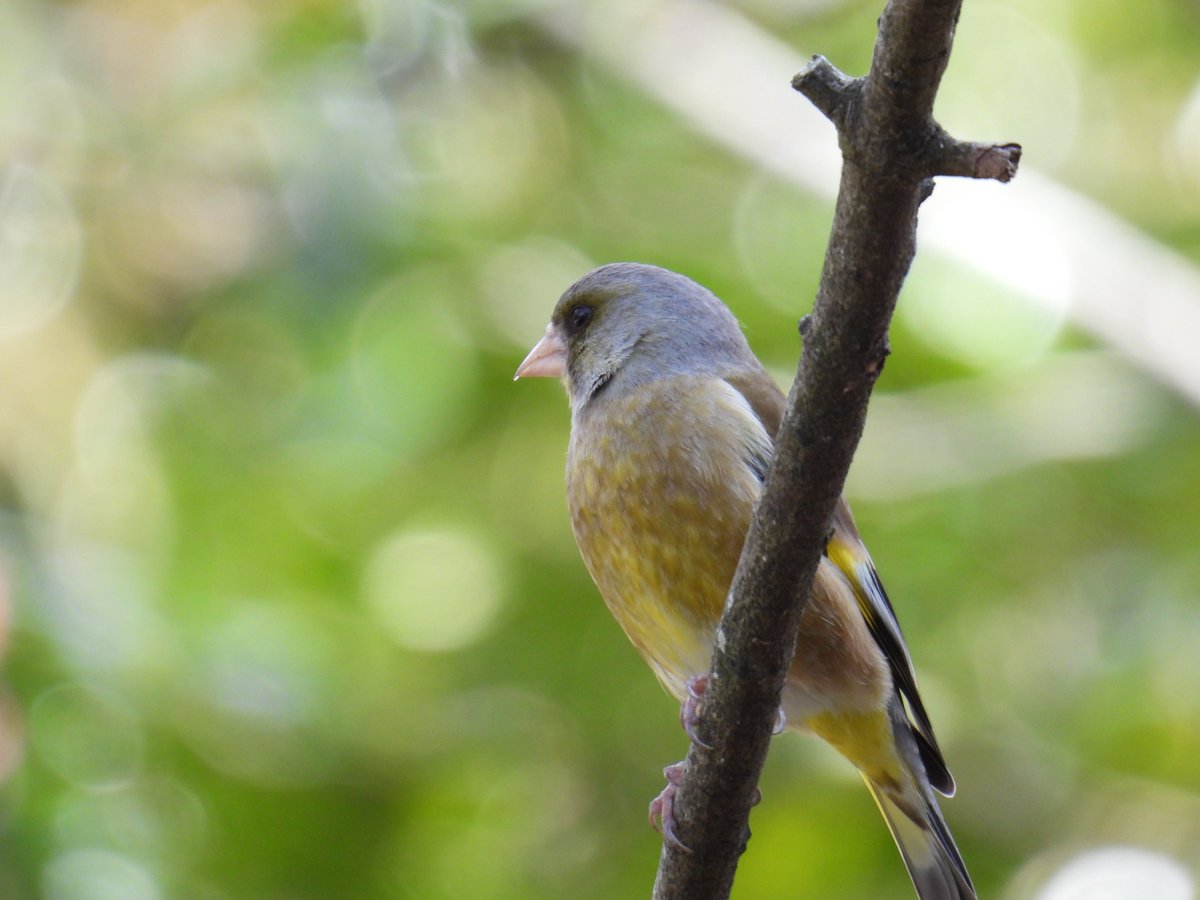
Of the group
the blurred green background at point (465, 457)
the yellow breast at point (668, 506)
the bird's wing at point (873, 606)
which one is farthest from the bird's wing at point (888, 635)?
the blurred green background at point (465, 457)

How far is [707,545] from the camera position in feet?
9.88

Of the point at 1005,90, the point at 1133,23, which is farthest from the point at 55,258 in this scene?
the point at 1133,23

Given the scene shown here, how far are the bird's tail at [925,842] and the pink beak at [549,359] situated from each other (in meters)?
1.36

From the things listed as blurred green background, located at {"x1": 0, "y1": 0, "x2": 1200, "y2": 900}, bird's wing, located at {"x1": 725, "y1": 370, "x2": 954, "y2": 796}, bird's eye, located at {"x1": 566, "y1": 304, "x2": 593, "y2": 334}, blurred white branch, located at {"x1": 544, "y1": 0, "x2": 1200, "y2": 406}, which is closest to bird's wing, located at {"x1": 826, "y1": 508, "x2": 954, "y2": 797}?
bird's wing, located at {"x1": 725, "y1": 370, "x2": 954, "y2": 796}

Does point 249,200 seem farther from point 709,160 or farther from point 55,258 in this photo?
point 709,160

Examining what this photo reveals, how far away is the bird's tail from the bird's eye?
142 centimetres

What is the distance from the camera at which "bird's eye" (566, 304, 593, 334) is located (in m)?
4.01

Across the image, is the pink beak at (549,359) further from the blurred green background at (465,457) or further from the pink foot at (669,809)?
the pink foot at (669,809)

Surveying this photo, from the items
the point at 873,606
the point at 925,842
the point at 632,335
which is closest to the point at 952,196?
the point at 632,335

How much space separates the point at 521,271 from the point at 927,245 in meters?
1.71

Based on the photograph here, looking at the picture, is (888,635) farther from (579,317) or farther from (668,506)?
(579,317)

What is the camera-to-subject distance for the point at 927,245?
5.98m

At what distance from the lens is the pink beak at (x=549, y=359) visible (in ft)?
13.2

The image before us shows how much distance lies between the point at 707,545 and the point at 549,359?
1.18 metres
